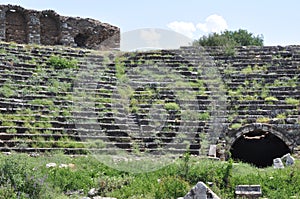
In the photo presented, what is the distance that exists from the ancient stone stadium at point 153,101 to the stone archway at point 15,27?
392cm

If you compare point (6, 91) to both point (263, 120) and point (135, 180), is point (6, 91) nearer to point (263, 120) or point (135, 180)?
point (135, 180)

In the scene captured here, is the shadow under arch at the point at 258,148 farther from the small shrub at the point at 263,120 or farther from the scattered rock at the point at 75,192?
the scattered rock at the point at 75,192

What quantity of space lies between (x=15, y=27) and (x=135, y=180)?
14578mm

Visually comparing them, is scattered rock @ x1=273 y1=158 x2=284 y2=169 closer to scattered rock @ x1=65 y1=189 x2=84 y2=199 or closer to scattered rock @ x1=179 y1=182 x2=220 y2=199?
scattered rock @ x1=179 y1=182 x2=220 y2=199

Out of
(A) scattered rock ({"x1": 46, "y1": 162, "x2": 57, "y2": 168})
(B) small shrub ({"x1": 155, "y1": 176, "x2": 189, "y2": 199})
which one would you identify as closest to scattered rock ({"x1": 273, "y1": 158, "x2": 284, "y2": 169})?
(B) small shrub ({"x1": 155, "y1": 176, "x2": 189, "y2": 199})

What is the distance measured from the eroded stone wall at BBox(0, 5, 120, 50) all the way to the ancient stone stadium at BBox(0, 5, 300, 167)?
3.79 meters

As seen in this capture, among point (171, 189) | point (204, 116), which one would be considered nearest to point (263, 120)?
point (204, 116)

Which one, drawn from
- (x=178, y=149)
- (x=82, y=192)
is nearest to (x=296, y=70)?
(x=178, y=149)

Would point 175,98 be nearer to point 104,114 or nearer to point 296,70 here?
point 104,114

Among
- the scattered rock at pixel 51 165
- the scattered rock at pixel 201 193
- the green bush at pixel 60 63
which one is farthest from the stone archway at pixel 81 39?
the scattered rock at pixel 201 193

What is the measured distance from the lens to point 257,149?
1730 centimetres

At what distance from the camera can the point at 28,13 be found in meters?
21.8

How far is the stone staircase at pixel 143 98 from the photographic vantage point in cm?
1319

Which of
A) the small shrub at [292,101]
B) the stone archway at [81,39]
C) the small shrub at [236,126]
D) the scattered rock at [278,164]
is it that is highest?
the stone archway at [81,39]
